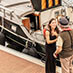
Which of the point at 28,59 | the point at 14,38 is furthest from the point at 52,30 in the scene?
the point at 14,38

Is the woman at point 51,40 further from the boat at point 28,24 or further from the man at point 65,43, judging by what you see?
the boat at point 28,24

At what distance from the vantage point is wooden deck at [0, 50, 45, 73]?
4527mm

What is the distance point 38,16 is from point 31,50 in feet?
4.83

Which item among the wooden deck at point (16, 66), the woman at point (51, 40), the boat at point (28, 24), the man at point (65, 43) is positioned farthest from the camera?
the boat at point (28, 24)

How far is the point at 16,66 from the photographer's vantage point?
473 cm

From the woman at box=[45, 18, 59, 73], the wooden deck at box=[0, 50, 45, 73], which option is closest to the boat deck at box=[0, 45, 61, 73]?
the wooden deck at box=[0, 50, 45, 73]

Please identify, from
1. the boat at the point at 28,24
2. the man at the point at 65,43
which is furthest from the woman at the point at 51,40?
the boat at the point at 28,24

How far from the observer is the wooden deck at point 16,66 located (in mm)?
4527

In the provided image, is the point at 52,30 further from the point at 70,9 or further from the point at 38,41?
the point at 70,9

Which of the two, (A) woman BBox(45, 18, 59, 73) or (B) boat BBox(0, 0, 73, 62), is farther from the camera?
(B) boat BBox(0, 0, 73, 62)

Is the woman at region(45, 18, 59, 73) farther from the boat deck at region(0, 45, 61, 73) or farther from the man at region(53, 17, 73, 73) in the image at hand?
the boat deck at region(0, 45, 61, 73)

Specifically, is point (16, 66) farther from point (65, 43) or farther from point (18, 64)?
point (65, 43)

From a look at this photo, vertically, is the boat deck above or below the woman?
below

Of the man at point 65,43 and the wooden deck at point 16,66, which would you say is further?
the wooden deck at point 16,66
